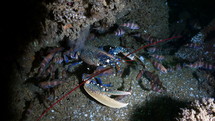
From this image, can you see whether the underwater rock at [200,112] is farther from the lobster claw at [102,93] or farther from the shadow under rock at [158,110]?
the lobster claw at [102,93]

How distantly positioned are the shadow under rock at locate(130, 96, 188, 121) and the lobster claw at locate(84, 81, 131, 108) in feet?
1.63

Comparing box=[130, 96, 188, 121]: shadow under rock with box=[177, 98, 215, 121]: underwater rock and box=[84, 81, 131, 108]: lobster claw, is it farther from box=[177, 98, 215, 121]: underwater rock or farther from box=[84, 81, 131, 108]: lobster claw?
box=[84, 81, 131, 108]: lobster claw

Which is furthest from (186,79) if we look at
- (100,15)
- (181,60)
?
(100,15)

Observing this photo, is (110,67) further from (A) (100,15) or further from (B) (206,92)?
(B) (206,92)

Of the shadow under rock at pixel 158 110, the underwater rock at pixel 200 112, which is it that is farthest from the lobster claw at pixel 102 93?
the underwater rock at pixel 200 112

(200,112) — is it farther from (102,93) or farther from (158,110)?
(102,93)

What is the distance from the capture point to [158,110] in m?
3.46

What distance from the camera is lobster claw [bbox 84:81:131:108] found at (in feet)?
10.4

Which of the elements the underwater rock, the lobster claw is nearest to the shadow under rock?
the underwater rock

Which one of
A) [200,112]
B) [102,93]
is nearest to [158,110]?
[200,112]

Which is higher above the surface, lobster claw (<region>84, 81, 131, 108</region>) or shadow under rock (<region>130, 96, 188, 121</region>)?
lobster claw (<region>84, 81, 131, 108</region>)

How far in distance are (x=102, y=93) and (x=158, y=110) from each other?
58.3 inches

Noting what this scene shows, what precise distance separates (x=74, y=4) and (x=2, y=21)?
8.25ft

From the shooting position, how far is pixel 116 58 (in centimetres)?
399
